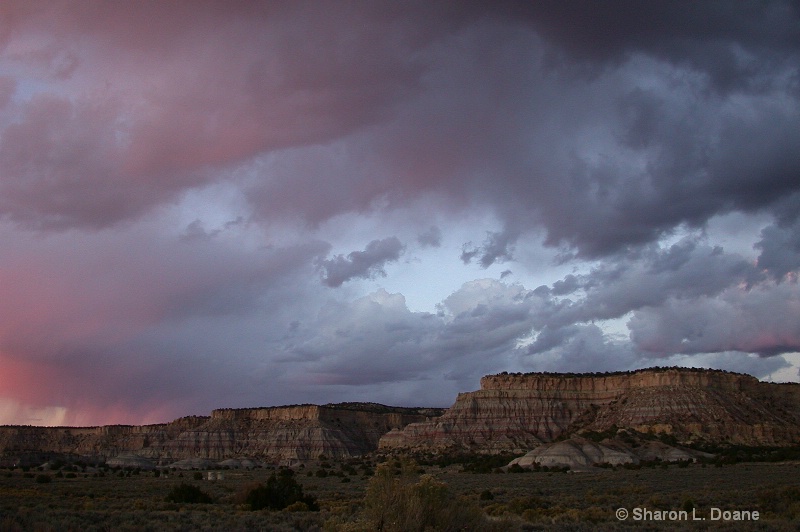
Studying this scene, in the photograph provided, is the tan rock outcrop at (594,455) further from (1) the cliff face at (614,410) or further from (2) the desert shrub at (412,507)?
(2) the desert shrub at (412,507)

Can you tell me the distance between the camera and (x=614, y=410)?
121 metres

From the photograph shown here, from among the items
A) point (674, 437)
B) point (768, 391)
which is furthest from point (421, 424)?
point (768, 391)

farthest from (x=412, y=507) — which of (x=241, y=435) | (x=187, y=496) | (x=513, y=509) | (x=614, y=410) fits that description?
(x=241, y=435)

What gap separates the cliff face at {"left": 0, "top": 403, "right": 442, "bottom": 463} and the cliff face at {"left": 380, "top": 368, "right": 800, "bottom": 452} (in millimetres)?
17474

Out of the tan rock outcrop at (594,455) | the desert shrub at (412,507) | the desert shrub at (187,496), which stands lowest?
the tan rock outcrop at (594,455)

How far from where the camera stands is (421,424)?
13488cm

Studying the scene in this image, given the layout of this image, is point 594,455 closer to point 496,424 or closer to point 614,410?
point 614,410

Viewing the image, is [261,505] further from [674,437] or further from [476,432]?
[476,432]

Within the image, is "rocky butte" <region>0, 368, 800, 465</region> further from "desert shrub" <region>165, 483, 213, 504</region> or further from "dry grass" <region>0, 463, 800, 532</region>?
"desert shrub" <region>165, 483, 213, 504</region>

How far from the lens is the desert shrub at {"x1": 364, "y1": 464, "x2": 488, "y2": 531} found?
1814cm

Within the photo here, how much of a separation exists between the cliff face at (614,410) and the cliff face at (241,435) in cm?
1747

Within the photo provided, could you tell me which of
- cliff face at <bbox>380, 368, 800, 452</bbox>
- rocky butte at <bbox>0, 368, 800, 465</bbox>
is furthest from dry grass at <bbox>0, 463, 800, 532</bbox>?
cliff face at <bbox>380, 368, 800, 452</bbox>

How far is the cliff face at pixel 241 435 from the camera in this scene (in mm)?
143750

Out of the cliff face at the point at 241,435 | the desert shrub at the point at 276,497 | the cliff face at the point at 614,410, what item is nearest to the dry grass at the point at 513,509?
the desert shrub at the point at 276,497
